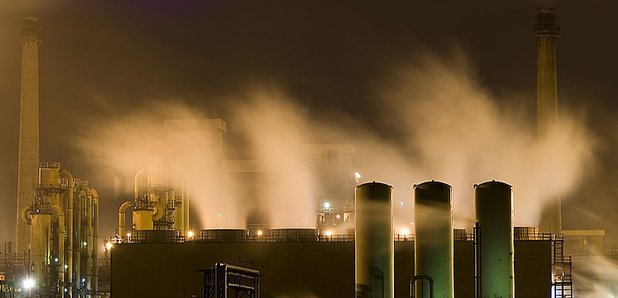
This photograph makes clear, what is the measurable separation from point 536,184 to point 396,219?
13.7 m

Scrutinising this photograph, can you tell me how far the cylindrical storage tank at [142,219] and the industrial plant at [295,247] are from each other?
68mm

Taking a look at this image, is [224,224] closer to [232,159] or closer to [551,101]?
[232,159]

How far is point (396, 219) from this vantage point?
77250 mm

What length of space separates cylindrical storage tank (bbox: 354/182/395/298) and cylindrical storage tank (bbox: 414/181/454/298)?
41.2 inches

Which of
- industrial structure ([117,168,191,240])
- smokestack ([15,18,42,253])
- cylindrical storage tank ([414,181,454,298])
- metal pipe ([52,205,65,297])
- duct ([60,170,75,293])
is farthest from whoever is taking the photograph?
smokestack ([15,18,42,253])

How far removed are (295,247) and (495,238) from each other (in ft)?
40.5

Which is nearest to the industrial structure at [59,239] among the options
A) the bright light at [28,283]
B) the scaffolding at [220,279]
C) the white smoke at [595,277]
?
the bright light at [28,283]

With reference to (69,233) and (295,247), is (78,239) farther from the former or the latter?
(295,247)

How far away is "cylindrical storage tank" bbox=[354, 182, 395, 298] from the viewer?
36.8m

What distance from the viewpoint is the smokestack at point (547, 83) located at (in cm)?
6391

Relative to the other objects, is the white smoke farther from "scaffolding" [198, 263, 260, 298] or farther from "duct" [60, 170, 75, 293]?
"scaffolding" [198, 263, 260, 298]

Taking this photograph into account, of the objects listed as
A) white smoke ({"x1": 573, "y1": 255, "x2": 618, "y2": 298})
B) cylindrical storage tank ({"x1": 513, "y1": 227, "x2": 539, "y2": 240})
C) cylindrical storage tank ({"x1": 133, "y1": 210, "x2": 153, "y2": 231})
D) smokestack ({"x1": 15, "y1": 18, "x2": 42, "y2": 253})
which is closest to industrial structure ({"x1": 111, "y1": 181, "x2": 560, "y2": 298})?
cylindrical storage tank ({"x1": 513, "y1": 227, "x2": 539, "y2": 240})

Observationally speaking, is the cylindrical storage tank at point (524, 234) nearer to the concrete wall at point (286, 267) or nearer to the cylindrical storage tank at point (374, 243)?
the concrete wall at point (286, 267)

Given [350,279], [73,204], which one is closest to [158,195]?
[73,204]
